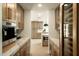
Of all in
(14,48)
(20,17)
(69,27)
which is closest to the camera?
(69,27)

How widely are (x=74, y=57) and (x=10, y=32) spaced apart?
0.68 m

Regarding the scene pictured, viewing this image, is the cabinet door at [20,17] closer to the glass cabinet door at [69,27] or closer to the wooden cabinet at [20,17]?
the wooden cabinet at [20,17]

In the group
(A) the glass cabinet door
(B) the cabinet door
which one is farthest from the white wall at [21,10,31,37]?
(A) the glass cabinet door

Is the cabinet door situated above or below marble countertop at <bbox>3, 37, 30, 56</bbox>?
above

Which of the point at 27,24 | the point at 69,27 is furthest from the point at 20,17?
the point at 69,27

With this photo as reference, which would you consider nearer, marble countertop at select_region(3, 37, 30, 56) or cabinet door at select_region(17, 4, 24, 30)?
marble countertop at select_region(3, 37, 30, 56)

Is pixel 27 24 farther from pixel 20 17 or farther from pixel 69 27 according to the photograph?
pixel 69 27

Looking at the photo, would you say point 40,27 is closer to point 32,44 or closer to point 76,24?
point 32,44

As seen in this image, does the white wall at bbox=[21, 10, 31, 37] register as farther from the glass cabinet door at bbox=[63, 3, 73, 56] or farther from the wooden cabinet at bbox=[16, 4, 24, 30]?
the glass cabinet door at bbox=[63, 3, 73, 56]

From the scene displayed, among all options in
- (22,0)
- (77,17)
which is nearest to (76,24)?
(77,17)

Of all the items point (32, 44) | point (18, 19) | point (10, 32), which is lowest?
point (32, 44)

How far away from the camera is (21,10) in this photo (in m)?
1.39

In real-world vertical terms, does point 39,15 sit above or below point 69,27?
above

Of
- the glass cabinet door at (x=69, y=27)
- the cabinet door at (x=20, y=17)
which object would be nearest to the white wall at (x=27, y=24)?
the cabinet door at (x=20, y=17)
